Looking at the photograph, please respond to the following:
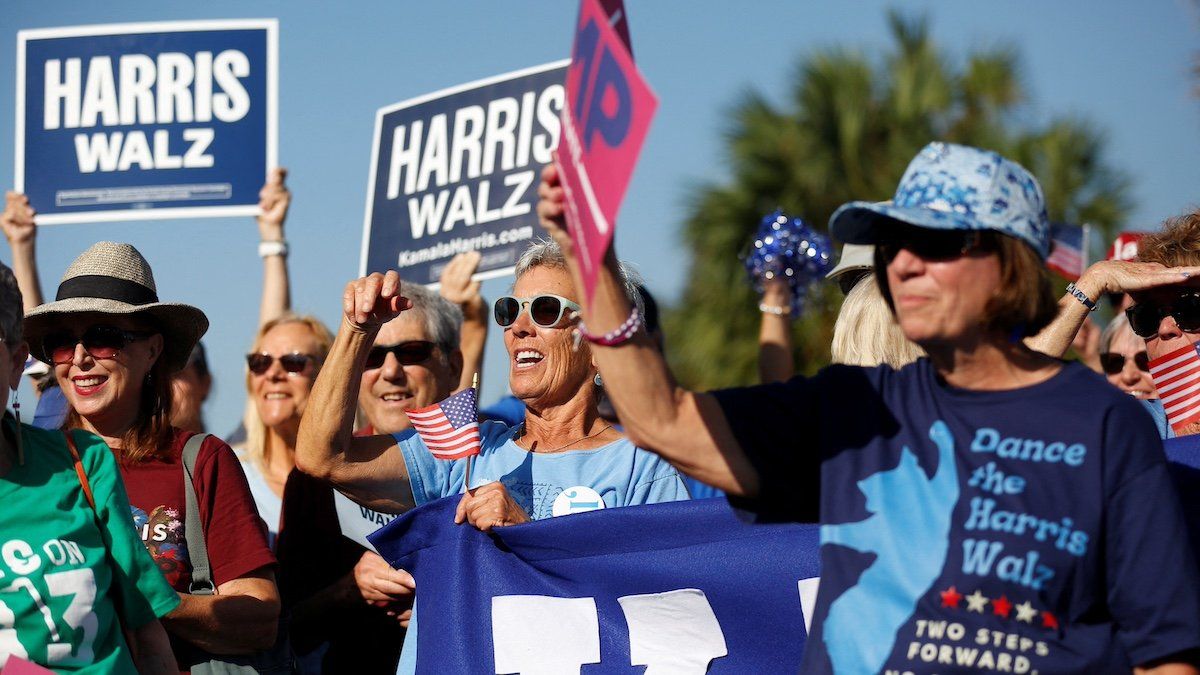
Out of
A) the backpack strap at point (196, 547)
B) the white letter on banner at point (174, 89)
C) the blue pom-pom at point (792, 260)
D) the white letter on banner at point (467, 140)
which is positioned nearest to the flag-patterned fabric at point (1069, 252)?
the blue pom-pom at point (792, 260)

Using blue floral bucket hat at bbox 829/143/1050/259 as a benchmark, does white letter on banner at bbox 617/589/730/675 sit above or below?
below

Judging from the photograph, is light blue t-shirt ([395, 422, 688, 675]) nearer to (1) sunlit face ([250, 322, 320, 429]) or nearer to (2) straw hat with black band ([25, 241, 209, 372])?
(2) straw hat with black band ([25, 241, 209, 372])

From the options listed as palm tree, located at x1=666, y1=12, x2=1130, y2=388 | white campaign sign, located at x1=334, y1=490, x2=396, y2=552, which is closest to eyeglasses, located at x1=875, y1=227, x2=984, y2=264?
white campaign sign, located at x1=334, y1=490, x2=396, y2=552

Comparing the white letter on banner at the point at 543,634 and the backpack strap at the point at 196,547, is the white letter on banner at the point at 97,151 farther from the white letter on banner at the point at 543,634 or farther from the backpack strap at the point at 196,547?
the white letter on banner at the point at 543,634

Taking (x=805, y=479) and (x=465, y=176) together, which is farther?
(x=465, y=176)

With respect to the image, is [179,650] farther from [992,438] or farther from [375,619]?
[992,438]

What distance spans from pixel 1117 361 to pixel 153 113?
193 inches

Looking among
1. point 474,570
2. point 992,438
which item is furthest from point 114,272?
point 992,438

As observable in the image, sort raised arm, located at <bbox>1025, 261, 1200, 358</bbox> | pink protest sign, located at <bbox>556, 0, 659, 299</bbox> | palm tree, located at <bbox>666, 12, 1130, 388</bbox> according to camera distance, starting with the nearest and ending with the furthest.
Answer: pink protest sign, located at <bbox>556, 0, 659, 299</bbox>, raised arm, located at <bbox>1025, 261, 1200, 358</bbox>, palm tree, located at <bbox>666, 12, 1130, 388</bbox>

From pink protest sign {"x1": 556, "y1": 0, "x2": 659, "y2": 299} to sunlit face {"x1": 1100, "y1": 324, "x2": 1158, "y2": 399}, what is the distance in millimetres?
3727

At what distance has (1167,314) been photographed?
3938 mm

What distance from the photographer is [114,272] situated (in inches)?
170

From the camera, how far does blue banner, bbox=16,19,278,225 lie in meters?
7.32

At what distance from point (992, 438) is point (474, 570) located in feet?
6.21
